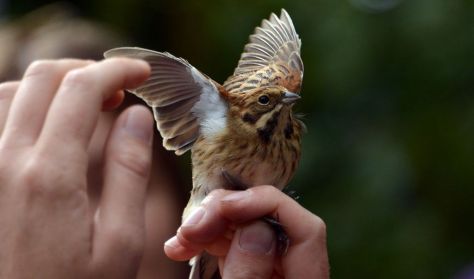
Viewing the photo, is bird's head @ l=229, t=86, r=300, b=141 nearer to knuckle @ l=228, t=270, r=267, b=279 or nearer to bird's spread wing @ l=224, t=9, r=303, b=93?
bird's spread wing @ l=224, t=9, r=303, b=93

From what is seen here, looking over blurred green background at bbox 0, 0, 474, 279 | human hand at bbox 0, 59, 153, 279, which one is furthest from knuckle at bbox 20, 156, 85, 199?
blurred green background at bbox 0, 0, 474, 279

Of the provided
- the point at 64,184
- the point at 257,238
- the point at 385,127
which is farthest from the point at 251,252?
the point at 385,127

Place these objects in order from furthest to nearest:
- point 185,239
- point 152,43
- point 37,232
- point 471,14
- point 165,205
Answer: point 152,43
point 471,14
point 165,205
point 185,239
point 37,232

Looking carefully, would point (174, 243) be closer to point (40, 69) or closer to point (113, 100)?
point (113, 100)

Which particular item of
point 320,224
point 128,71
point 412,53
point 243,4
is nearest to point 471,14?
point 412,53

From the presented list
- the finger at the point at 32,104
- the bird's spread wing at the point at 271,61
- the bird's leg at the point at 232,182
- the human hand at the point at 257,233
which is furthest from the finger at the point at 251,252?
the finger at the point at 32,104

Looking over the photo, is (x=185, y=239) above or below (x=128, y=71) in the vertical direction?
below

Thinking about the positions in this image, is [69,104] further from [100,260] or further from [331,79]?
[331,79]
